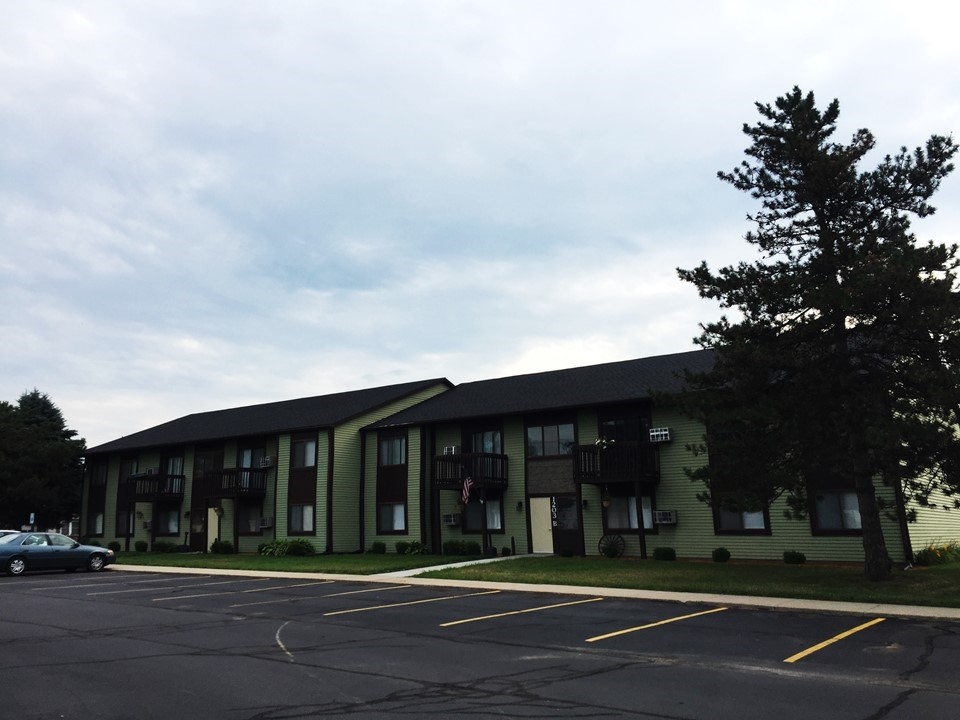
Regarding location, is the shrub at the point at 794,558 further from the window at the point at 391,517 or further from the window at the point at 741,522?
the window at the point at 391,517

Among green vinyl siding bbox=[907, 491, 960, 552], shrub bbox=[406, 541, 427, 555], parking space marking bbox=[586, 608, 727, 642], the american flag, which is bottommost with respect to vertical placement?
parking space marking bbox=[586, 608, 727, 642]

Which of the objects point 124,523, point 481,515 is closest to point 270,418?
point 124,523

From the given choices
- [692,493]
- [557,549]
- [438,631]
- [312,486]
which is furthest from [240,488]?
[438,631]

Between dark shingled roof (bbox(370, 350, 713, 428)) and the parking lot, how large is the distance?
12163mm

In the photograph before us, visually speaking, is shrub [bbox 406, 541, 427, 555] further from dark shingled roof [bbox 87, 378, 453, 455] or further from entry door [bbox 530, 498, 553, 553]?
dark shingled roof [bbox 87, 378, 453, 455]

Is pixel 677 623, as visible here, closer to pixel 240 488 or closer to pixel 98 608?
pixel 98 608

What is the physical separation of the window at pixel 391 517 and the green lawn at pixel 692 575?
403 cm

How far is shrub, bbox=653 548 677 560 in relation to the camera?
25250mm

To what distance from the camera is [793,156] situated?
19.0 metres

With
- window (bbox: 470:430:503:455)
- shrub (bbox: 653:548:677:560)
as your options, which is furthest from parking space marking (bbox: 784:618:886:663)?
window (bbox: 470:430:503:455)

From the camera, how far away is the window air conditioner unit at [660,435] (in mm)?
25891

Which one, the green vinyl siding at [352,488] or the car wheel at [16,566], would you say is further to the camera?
the green vinyl siding at [352,488]

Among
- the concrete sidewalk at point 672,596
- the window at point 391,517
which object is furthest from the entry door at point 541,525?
the window at point 391,517

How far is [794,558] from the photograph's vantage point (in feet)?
75.5
